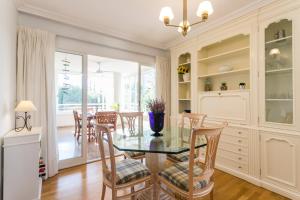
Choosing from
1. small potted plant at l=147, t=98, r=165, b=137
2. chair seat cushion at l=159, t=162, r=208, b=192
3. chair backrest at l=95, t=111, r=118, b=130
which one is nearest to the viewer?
chair seat cushion at l=159, t=162, r=208, b=192

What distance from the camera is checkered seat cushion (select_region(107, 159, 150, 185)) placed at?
5.18ft

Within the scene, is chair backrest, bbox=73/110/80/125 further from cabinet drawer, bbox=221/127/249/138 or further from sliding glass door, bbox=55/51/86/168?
cabinet drawer, bbox=221/127/249/138

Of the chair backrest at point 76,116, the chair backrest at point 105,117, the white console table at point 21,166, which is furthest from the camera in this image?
the chair backrest at point 105,117

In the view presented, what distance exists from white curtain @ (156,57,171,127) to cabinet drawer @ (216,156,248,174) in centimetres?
162

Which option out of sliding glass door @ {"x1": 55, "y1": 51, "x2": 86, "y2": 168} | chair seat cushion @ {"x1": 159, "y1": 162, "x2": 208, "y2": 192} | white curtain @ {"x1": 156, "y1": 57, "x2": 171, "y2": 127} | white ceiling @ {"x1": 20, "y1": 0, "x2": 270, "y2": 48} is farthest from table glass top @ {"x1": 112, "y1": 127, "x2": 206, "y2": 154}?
white curtain @ {"x1": 156, "y1": 57, "x2": 171, "y2": 127}

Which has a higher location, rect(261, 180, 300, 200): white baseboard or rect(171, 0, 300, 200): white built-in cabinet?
rect(171, 0, 300, 200): white built-in cabinet

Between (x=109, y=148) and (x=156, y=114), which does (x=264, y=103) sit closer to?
(x=156, y=114)

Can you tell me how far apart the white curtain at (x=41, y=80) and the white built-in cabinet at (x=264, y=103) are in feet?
9.29

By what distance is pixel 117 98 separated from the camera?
305 inches

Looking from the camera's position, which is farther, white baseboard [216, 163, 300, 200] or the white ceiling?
the white ceiling

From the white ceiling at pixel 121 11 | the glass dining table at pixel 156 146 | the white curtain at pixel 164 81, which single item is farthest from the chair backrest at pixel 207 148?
the white curtain at pixel 164 81

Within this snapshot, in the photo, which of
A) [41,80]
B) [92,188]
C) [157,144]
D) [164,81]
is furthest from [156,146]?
[164,81]

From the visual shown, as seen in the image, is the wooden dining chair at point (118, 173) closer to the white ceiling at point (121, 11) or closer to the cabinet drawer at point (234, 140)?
the cabinet drawer at point (234, 140)

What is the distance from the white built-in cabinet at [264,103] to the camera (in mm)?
2064
